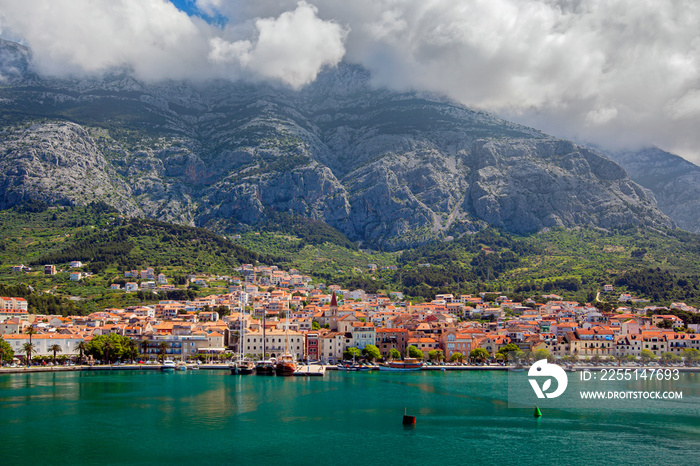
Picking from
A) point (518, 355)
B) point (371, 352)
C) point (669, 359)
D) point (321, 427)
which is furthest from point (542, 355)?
point (321, 427)

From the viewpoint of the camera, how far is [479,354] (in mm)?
106000

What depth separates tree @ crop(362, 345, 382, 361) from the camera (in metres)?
104

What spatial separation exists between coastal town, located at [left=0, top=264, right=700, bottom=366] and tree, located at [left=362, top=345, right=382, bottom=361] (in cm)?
50

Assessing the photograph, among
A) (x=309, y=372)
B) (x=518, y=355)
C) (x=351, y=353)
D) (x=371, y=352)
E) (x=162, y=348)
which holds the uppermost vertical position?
(x=162, y=348)

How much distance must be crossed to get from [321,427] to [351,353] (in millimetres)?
56864

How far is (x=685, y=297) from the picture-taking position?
14338 centimetres

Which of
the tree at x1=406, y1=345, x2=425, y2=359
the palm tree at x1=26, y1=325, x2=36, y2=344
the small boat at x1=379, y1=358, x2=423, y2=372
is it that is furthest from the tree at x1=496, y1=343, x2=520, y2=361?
the palm tree at x1=26, y1=325, x2=36, y2=344

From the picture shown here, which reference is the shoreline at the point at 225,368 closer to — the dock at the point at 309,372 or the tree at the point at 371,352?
the tree at the point at 371,352

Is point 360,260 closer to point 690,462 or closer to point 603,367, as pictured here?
point 603,367

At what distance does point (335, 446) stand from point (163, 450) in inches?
427

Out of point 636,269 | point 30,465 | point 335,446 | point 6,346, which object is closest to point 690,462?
point 335,446

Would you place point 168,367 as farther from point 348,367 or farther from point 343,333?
point 343,333

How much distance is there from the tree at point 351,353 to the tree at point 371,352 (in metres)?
0.97

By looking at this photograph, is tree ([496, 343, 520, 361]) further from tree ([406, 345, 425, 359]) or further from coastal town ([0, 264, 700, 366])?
tree ([406, 345, 425, 359])
